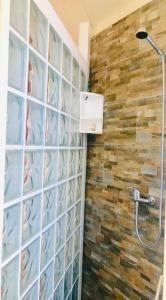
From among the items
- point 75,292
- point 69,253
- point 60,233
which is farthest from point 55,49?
point 75,292

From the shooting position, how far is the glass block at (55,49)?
A: 4.58 feet

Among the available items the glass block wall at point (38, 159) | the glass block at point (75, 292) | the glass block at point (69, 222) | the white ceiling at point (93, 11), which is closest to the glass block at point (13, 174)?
the glass block wall at point (38, 159)

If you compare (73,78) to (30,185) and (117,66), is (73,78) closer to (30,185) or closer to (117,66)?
(117,66)

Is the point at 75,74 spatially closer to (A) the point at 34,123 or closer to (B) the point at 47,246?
(A) the point at 34,123

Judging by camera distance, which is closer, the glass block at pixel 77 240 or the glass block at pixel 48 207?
the glass block at pixel 48 207

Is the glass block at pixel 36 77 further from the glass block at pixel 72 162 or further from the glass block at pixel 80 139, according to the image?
the glass block at pixel 80 139

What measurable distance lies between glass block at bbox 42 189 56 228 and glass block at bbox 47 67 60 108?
1.56 feet

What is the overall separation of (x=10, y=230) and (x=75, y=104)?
1.10 metres

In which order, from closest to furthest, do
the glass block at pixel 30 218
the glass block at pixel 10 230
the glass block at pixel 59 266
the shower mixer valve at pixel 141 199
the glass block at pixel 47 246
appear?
the glass block at pixel 10 230 < the glass block at pixel 30 218 < the glass block at pixel 47 246 < the glass block at pixel 59 266 < the shower mixer valve at pixel 141 199

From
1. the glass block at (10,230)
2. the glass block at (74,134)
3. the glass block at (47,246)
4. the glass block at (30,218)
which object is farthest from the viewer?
the glass block at (74,134)

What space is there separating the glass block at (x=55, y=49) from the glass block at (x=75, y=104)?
14.8 inches

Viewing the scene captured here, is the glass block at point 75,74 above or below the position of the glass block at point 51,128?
above

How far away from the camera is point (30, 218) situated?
1218 millimetres

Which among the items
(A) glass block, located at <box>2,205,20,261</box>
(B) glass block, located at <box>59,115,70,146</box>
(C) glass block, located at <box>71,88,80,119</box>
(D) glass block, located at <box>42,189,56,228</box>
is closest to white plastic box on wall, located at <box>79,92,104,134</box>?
(C) glass block, located at <box>71,88,80,119</box>
